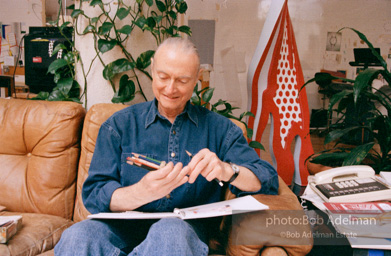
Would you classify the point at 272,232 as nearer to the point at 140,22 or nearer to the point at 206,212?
the point at 206,212

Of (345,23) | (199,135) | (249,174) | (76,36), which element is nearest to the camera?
(249,174)

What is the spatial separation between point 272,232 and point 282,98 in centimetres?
134

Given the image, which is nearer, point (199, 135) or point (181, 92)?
point (181, 92)

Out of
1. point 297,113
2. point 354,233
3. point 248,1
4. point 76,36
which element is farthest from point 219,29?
point 354,233

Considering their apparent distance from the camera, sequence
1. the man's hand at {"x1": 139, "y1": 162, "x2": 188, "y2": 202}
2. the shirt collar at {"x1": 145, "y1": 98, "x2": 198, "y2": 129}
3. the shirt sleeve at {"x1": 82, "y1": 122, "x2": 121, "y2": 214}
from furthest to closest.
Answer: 1. the shirt collar at {"x1": 145, "y1": 98, "x2": 198, "y2": 129}
2. the shirt sleeve at {"x1": 82, "y1": 122, "x2": 121, "y2": 214}
3. the man's hand at {"x1": 139, "y1": 162, "x2": 188, "y2": 202}

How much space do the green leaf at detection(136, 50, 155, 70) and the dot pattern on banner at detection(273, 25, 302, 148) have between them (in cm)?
92

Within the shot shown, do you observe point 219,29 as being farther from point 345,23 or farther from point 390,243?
point 390,243

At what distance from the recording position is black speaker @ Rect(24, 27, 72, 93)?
2033mm

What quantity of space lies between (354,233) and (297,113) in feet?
4.33

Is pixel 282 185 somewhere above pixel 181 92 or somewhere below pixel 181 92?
below

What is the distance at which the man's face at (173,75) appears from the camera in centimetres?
107

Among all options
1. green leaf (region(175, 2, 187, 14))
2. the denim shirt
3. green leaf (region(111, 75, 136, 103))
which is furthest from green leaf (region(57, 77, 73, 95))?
green leaf (region(175, 2, 187, 14))

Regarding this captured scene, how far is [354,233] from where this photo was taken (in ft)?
2.91

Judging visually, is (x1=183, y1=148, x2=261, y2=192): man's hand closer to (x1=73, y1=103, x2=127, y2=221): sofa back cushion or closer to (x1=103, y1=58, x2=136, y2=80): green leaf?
(x1=73, y1=103, x2=127, y2=221): sofa back cushion
